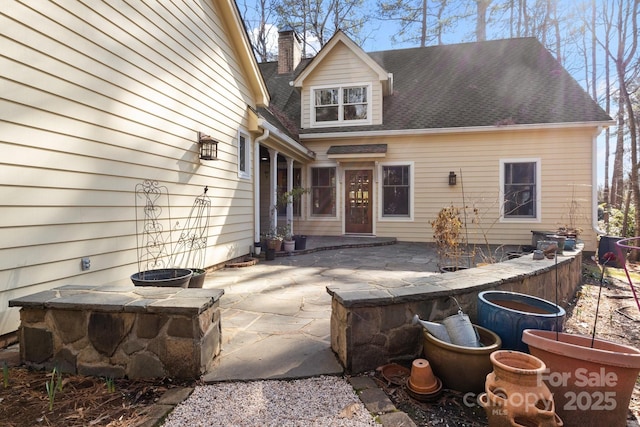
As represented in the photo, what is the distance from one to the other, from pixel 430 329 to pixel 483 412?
0.51m

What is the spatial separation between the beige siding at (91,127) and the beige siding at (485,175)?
5495 mm

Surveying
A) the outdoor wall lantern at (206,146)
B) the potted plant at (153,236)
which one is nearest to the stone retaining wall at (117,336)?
the potted plant at (153,236)

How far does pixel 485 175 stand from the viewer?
8570 mm

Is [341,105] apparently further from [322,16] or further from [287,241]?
[322,16]

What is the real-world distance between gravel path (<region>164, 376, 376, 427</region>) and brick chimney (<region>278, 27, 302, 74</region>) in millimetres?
11342

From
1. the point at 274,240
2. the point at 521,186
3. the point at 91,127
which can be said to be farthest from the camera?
the point at 521,186

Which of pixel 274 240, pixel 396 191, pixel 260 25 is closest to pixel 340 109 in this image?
pixel 396 191

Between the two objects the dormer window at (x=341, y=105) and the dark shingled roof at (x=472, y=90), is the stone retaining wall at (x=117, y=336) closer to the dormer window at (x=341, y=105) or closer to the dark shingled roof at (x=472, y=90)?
the dark shingled roof at (x=472, y=90)

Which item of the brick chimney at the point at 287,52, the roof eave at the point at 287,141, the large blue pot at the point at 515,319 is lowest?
the large blue pot at the point at 515,319

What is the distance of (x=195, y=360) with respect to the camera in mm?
2018

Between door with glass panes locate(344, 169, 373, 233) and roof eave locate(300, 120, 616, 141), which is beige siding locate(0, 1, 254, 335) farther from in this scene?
door with glass panes locate(344, 169, 373, 233)

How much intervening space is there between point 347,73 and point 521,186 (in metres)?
5.55

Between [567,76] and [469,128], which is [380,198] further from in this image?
[567,76]

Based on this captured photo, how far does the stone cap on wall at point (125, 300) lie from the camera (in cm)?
202
